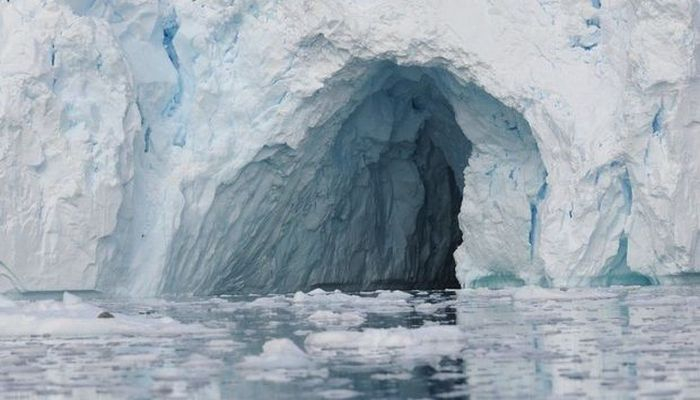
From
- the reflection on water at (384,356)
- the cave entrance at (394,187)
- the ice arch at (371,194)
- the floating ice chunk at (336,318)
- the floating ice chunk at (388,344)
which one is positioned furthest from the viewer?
the cave entrance at (394,187)

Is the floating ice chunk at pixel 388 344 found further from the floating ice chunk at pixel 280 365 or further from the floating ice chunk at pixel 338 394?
the floating ice chunk at pixel 338 394

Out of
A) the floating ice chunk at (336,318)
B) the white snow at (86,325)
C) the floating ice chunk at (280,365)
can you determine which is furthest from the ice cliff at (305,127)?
the floating ice chunk at (280,365)

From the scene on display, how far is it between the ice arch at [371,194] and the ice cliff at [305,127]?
40 millimetres

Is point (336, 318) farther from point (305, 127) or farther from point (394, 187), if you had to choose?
point (394, 187)

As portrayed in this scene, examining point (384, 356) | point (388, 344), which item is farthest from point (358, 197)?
point (384, 356)

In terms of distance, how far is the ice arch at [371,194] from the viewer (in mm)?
15633

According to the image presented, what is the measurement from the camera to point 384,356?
280 inches

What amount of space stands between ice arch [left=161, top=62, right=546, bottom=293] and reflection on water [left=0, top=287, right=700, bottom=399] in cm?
434

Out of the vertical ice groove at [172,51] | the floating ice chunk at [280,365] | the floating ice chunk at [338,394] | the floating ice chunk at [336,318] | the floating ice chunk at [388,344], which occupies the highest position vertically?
the vertical ice groove at [172,51]

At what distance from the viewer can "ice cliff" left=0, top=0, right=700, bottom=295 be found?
13891 millimetres

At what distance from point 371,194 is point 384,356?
39.3 feet

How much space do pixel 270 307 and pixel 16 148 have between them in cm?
352

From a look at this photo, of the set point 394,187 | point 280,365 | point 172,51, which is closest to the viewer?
point 280,365

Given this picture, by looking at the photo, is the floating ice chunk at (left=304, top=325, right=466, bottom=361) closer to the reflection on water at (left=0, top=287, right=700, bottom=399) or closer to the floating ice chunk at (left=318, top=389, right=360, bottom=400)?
the reflection on water at (left=0, top=287, right=700, bottom=399)
